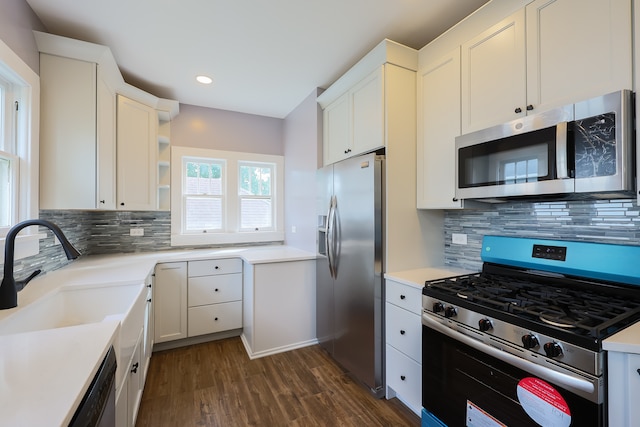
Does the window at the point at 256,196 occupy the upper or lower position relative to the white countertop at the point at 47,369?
upper

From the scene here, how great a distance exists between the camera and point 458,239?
2139 mm

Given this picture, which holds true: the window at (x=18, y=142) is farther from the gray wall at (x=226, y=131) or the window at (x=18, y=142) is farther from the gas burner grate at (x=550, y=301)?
the gas burner grate at (x=550, y=301)

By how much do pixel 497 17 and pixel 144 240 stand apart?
365cm

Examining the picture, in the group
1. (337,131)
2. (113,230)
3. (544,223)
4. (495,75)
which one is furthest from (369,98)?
(113,230)

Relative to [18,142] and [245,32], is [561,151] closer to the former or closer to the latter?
[245,32]

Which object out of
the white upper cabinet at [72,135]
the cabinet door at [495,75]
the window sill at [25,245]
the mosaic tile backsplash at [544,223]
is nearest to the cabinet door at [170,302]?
the white upper cabinet at [72,135]

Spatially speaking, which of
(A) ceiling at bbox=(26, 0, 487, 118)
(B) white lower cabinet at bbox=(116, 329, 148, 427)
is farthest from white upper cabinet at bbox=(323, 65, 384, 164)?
(B) white lower cabinet at bbox=(116, 329, 148, 427)

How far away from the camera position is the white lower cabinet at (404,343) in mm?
1742

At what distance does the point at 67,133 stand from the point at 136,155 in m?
0.67

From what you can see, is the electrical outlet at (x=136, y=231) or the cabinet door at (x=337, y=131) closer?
the cabinet door at (x=337, y=131)

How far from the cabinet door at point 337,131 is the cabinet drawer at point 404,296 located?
3.90ft

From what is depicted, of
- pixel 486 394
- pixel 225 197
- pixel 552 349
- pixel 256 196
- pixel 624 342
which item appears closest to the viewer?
pixel 624 342

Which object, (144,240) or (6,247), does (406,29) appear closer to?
(6,247)

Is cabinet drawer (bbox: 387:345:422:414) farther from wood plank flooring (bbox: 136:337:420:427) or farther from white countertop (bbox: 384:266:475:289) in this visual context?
white countertop (bbox: 384:266:475:289)
